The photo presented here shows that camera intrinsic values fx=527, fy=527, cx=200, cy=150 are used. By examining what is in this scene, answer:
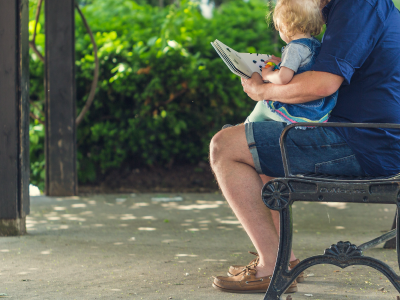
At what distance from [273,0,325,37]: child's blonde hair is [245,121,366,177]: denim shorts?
48cm

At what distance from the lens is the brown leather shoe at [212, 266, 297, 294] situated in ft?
8.54

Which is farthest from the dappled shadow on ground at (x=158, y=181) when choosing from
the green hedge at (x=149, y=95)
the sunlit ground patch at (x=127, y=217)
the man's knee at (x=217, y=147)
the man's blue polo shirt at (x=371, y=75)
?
the man's blue polo shirt at (x=371, y=75)

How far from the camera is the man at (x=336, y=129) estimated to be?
2355 mm

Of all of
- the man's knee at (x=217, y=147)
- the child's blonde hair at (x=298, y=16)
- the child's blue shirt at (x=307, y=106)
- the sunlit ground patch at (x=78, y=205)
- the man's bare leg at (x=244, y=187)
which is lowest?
the sunlit ground patch at (x=78, y=205)

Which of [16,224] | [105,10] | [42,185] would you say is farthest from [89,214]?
[105,10]

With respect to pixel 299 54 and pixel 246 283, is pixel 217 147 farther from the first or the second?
pixel 246 283

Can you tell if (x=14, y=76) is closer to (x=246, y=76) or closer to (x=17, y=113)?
(x=17, y=113)

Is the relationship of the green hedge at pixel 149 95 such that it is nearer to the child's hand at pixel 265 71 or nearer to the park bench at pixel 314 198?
the child's hand at pixel 265 71

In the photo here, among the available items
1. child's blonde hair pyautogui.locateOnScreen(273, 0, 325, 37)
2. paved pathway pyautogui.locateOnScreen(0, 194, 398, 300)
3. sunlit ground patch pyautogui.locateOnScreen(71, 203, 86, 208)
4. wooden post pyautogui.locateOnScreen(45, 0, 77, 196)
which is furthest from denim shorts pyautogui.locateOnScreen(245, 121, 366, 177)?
wooden post pyautogui.locateOnScreen(45, 0, 77, 196)

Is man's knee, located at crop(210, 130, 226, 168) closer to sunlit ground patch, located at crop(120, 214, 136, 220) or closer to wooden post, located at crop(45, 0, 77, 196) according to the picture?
sunlit ground patch, located at crop(120, 214, 136, 220)

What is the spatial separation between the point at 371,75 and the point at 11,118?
2600mm

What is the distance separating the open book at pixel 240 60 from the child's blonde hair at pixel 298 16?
24cm

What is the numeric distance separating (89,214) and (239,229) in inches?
58.6

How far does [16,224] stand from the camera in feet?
12.8
